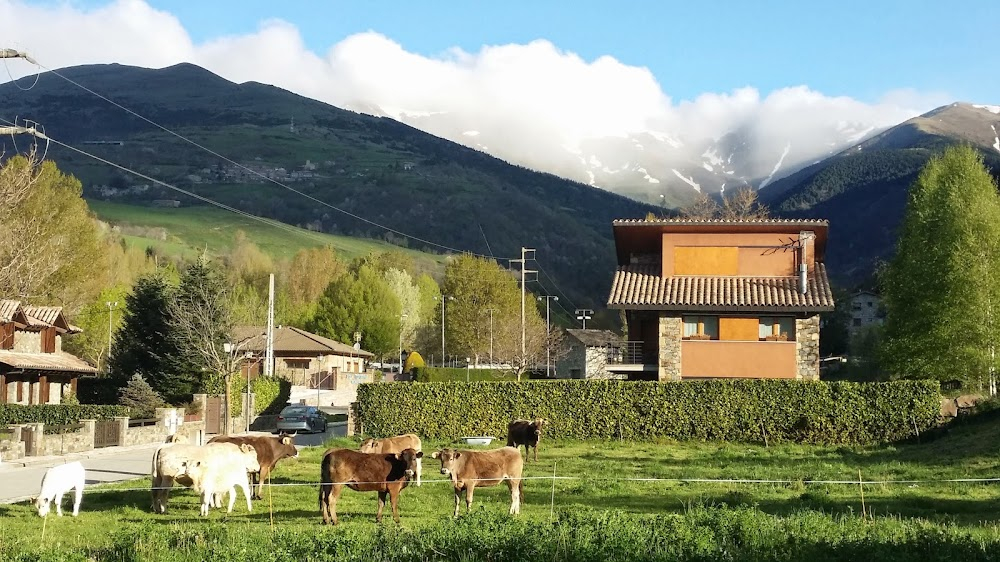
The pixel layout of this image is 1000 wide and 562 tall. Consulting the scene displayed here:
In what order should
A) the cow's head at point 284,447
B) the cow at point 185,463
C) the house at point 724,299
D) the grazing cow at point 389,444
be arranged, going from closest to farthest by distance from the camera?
the cow at point 185,463 → the cow's head at point 284,447 → the grazing cow at point 389,444 → the house at point 724,299

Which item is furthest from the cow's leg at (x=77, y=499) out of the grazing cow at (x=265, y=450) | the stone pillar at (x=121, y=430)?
the stone pillar at (x=121, y=430)

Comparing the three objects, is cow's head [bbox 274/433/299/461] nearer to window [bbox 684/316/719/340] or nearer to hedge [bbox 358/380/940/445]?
hedge [bbox 358/380/940/445]

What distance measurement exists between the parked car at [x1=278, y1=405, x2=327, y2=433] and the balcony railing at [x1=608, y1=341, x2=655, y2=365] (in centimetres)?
1607

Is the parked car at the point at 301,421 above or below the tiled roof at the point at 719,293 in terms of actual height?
below

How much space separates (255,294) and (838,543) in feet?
Result: 307

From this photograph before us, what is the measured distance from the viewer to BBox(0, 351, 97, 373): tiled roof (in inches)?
1922

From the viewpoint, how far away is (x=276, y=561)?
12.2m

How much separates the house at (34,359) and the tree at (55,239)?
12.2 feet

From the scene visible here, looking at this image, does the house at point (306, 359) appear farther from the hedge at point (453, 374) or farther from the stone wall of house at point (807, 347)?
the stone wall of house at point (807, 347)

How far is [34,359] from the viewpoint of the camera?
52.9 metres

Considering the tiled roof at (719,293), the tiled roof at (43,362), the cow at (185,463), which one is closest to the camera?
the cow at (185,463)

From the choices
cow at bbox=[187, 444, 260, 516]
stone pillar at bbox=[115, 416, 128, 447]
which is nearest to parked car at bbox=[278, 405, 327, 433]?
stone pillar at bbox=[115, 416, 128, 447]

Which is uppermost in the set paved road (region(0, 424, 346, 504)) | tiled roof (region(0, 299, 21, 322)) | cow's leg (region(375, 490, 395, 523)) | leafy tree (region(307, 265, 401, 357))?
leafy tree (region(307, 265, 401, 357))

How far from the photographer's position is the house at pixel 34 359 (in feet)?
163
